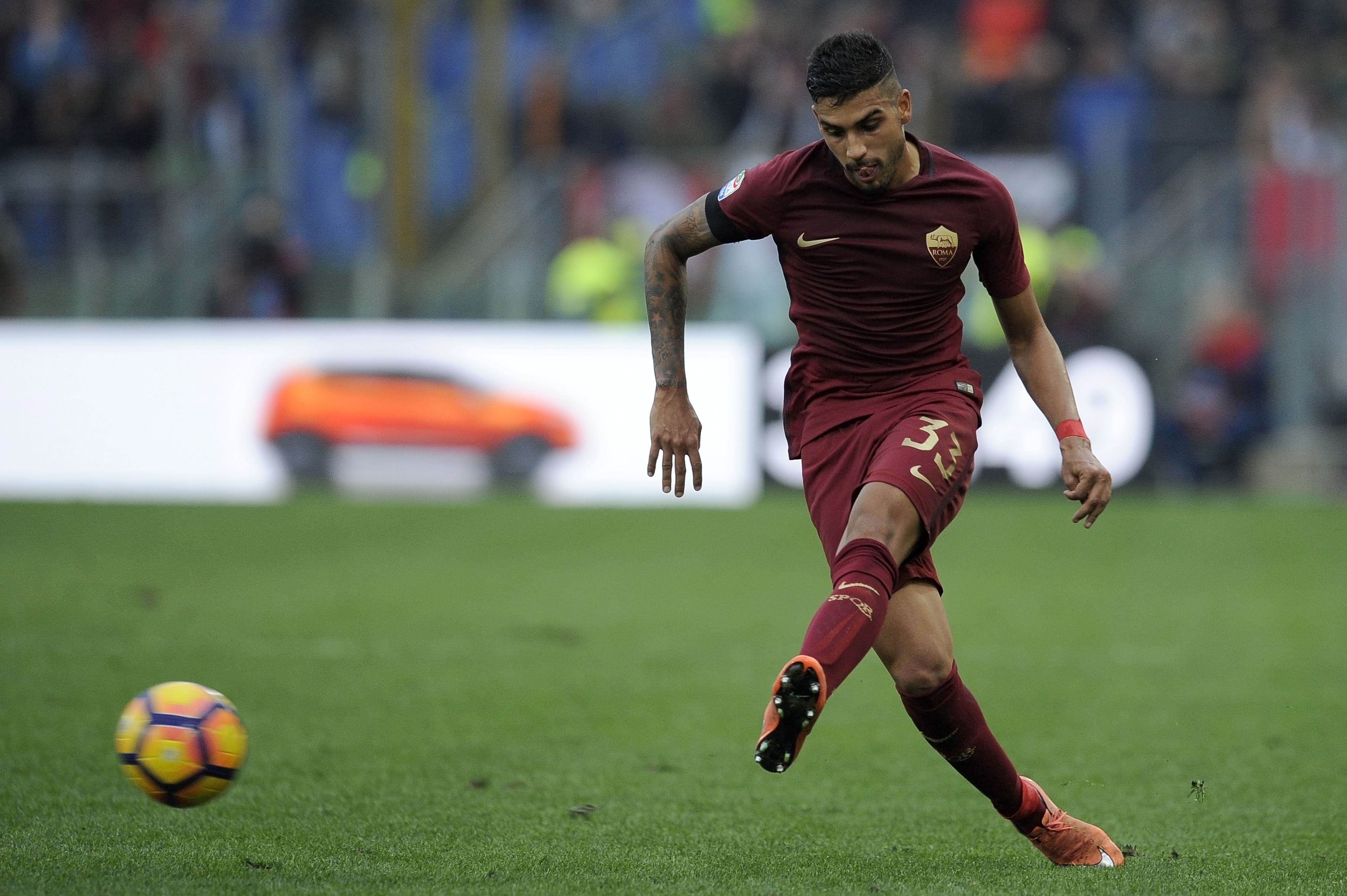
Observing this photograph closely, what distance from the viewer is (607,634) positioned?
8453 mm

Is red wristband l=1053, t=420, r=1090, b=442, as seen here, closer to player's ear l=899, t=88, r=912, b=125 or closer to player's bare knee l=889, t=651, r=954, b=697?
player's bare knee l=889, t=651, r=954, b=697

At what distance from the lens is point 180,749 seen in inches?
168

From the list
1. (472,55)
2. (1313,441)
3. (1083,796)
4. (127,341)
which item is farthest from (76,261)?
(1083,796)

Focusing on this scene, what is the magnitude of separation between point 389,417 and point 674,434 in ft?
33.0

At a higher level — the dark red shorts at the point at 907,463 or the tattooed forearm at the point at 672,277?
the tattooed forearm at the point at 672,277

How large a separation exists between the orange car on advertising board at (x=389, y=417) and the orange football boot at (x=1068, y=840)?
9.84 m

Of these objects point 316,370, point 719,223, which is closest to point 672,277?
point 719,223

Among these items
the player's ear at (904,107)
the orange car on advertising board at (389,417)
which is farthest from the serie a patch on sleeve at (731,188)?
the orange car on advertising board at (389,417)

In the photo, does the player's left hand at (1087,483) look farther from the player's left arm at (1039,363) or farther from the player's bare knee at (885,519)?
the player's bare knee at (885,519)

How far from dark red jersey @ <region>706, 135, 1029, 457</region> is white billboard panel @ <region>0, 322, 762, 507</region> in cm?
923

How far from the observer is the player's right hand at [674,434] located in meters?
4.41

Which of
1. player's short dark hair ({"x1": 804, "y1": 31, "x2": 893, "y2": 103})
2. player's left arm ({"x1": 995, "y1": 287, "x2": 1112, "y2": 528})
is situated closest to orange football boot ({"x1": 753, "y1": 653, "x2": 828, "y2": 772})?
player's left arm ({"x1": 995, "y1": 287, "x2": 1112, "y2": 528})

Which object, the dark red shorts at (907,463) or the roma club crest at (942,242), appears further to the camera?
the roma club crest at (942,242)

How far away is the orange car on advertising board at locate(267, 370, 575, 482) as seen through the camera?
1405 centimetres
